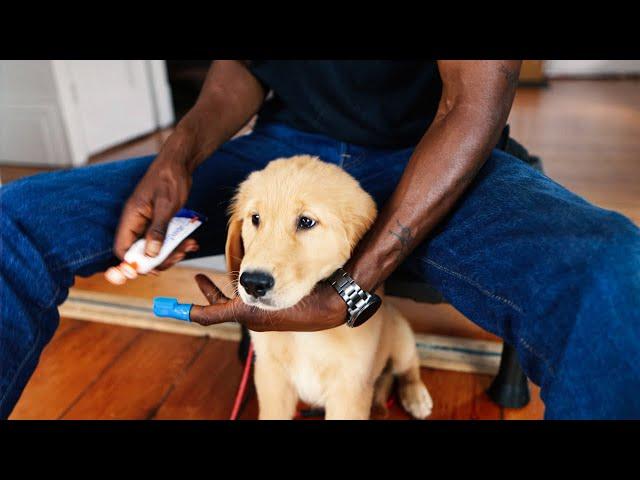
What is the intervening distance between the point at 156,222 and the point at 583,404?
2.96 feet

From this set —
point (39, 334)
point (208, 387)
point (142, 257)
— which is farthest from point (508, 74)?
point (208, 387)

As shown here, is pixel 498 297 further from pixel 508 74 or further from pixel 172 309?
pixel 172 309

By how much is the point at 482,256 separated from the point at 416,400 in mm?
751

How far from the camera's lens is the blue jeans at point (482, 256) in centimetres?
73

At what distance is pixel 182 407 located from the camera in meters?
1.60

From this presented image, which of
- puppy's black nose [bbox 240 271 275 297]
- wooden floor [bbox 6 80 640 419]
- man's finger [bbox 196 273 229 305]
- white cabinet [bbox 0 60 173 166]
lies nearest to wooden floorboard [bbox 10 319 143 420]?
wooden floor [bbox 6 80 640 419]

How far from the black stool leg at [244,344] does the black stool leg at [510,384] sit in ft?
2.59

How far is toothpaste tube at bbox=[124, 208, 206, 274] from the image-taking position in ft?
3.79

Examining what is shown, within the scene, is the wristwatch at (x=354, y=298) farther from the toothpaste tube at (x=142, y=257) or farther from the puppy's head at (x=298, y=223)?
the toothpaste tube at (x=142, y=257)

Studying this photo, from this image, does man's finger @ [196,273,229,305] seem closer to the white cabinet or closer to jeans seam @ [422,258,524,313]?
jeans seam @ [422,258,524,313]

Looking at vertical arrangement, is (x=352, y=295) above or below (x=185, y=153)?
below

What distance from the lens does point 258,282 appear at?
0.97 meters

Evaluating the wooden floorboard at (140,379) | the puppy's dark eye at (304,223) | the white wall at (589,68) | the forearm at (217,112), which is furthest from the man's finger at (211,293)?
the white wall at (589,68)
